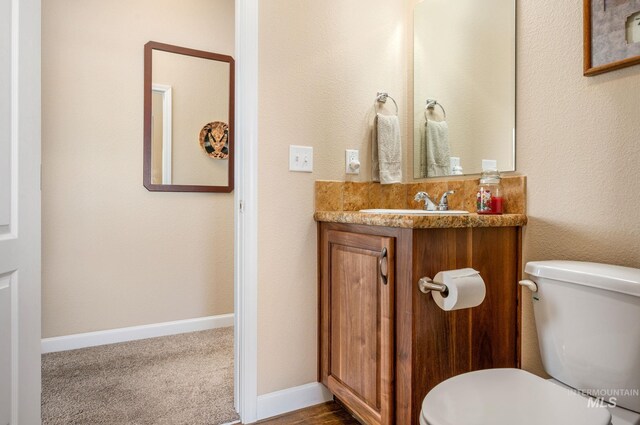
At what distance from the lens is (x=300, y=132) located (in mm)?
1720

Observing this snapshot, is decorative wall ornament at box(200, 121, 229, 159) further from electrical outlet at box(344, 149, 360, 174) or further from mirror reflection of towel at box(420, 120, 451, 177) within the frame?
mirror reflection of towel at box(420, 120, 451, 177)

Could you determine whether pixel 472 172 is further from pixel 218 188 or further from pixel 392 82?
pixel 218 188

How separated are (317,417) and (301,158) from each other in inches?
46.2

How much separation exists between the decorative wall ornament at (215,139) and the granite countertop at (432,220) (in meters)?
1.57

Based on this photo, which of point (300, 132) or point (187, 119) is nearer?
point (300, 132)

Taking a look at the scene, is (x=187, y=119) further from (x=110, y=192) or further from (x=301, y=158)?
(x=301, y=158)

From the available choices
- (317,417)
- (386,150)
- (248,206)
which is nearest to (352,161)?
(386,150)

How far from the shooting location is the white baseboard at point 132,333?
7.61 feet

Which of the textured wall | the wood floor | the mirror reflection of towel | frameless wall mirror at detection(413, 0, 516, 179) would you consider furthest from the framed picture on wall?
the wood floor

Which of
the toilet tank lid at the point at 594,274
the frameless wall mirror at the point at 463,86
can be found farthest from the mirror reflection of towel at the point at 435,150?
the toilet tank lid at the point at 594,274

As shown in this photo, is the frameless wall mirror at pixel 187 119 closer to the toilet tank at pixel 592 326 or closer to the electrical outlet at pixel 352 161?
the electrical outlet at pixel 352 161

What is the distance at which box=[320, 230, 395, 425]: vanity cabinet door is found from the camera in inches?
49.5

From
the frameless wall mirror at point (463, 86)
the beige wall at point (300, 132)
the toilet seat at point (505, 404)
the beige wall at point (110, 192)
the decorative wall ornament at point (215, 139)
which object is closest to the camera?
the toilet seat at point (505, 404)

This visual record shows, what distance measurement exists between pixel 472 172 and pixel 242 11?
Result: 49.7 inches
